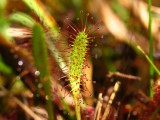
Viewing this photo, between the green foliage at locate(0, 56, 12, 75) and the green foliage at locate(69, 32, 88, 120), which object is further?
the green foliage at locate(0, 56, 12, 75)

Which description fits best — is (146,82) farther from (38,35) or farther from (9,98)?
(38,35)

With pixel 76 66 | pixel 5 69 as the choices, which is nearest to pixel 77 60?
pixel 76 66

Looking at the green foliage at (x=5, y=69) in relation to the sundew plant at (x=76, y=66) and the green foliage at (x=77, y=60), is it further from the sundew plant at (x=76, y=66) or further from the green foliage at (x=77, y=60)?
the green foliage at (x=77, y=60)

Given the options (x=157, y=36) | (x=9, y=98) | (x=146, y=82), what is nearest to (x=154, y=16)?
(x=157, y=36)

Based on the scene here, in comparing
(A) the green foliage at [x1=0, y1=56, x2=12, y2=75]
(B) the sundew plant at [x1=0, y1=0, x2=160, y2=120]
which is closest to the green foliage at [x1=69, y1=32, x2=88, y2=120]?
(B) the sundew plant at [x1=0, y1=0, x2=160, y2=120]

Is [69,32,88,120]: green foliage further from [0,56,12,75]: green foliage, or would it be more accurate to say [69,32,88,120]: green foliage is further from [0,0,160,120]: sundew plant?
[0,56,12,75]: green foliage

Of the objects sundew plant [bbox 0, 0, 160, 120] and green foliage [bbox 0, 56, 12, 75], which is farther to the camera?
green foliage [bbox 0, 56, 12, 75]

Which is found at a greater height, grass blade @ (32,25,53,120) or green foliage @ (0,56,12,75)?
grass blade @ (32,25,53,120)

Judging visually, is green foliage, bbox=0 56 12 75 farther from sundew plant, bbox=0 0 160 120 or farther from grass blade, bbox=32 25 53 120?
grass blade, bbox=32 25 53 120

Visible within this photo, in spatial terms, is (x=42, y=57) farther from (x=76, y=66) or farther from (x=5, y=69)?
(x=5, y=69)
